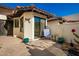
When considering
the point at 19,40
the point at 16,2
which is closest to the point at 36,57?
the point at 19,40

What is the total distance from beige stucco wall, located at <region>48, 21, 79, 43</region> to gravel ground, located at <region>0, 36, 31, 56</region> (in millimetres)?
594

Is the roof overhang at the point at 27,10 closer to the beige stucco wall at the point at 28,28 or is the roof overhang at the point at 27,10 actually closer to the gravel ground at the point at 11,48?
the beige stucco wall at the point at 28,28

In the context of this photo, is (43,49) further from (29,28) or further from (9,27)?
(9,27)

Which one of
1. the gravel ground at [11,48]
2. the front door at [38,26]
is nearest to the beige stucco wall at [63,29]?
the front door at [38,26]

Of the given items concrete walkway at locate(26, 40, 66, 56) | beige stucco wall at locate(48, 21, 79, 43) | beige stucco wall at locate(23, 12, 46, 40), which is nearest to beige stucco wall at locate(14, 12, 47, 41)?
beige stucco wall at locate(23, 12, 46, 40)

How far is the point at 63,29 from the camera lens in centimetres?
402

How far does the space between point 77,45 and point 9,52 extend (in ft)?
3.83

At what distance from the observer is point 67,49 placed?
395 cm

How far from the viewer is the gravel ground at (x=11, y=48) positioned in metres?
3.93

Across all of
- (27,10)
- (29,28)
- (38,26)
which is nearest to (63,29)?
(38,26)

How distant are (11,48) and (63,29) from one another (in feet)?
3.15

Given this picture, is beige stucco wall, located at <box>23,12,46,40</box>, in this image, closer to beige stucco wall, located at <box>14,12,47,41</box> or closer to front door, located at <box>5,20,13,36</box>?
beige stucco wall, located at <box>14,12,47,41</box>

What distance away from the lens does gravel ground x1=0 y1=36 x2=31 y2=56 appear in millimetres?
3926

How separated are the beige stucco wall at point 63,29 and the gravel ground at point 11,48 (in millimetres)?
594
